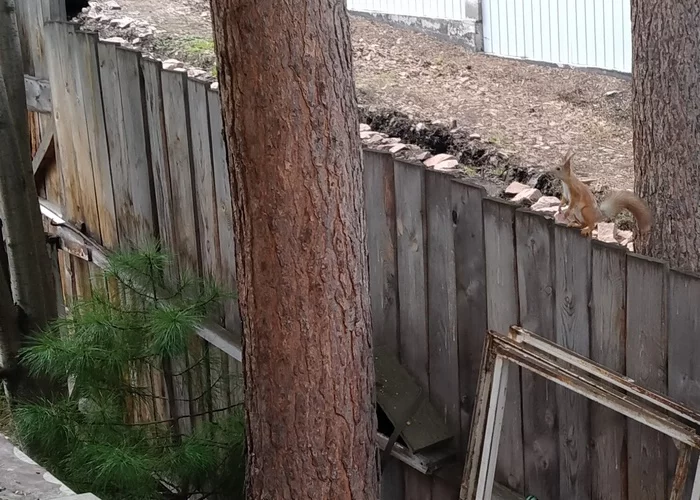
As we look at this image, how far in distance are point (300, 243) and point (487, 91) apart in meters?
5.70

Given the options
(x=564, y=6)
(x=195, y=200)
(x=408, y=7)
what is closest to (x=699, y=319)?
(x=195, y=200)

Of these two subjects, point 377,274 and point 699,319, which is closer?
point 699,319

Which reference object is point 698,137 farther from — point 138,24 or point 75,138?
point 138,24

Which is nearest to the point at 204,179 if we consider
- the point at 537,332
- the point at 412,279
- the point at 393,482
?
the point at 412,279

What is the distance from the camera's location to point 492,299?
3.87m

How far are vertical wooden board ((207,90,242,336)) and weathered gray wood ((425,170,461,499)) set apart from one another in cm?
125

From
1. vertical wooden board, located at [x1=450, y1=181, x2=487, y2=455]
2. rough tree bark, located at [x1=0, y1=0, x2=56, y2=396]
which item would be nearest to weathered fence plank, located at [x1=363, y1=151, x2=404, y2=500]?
vertical wooden board, located at [x1=450, y1=181, x2=487, y2=455]

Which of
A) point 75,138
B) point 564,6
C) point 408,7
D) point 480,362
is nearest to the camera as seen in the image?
point 480,362

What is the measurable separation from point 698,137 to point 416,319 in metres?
1.33

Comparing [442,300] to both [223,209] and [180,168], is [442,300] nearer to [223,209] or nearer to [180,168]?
[223,209]

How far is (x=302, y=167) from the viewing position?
3.28m

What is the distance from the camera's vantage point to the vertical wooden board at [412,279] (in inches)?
161

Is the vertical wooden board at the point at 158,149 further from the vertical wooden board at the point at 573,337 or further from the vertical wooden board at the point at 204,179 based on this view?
the vertical wooden board at the point at 573,337

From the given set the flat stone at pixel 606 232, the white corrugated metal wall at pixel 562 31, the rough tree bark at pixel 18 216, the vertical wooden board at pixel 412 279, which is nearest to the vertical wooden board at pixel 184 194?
the rough tree bark at pixel 18 216
